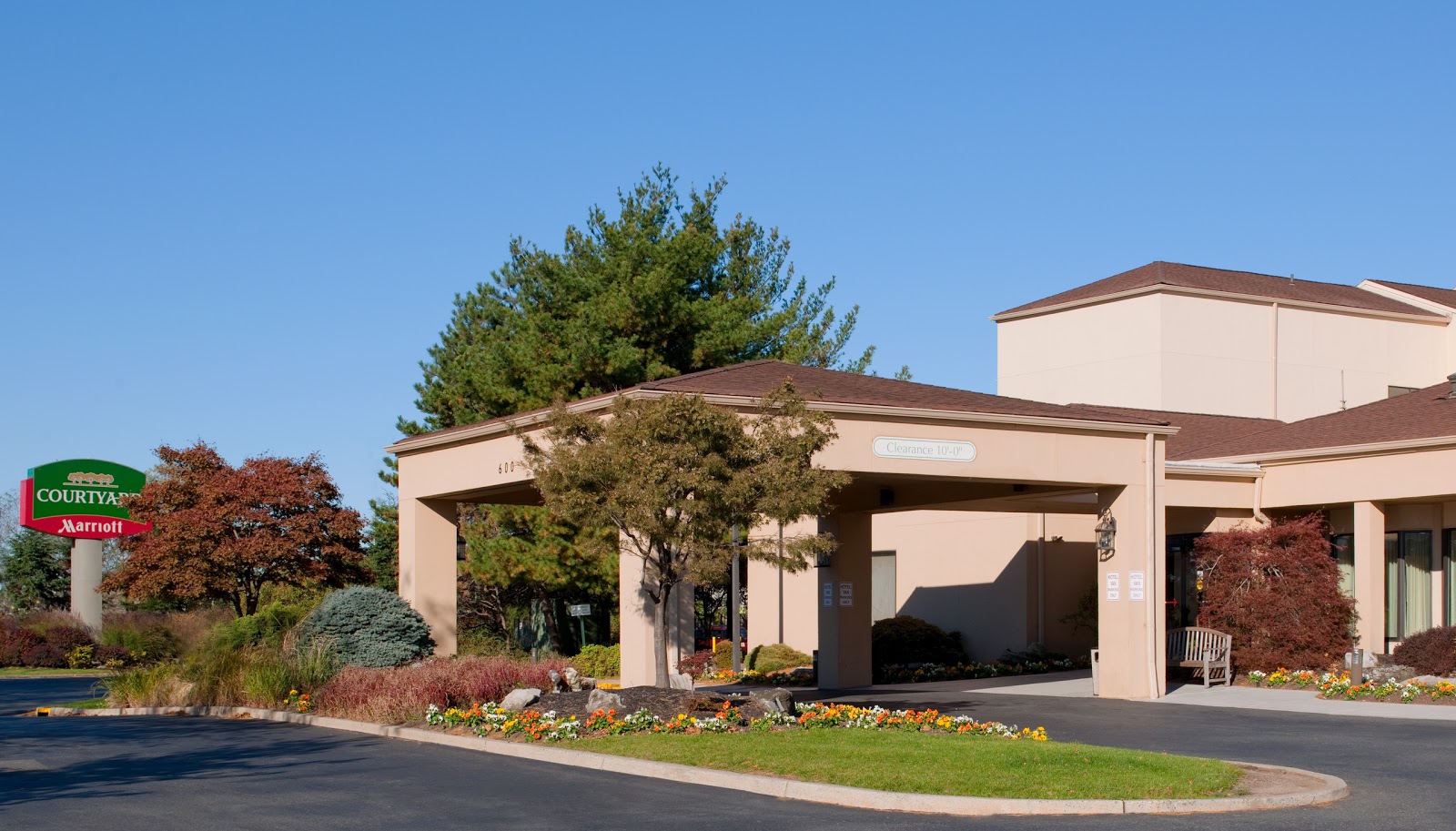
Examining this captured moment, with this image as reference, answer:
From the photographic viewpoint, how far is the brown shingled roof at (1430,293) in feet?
139

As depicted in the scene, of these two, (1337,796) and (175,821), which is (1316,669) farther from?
(175,821)

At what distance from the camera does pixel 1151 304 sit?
38375mm

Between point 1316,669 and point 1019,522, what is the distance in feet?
26.1

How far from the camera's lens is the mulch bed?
678 inches

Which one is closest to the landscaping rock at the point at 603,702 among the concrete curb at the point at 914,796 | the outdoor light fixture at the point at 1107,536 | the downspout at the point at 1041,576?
the concrete curb at the point at 914,796

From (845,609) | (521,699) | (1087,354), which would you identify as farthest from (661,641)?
(1087,354)

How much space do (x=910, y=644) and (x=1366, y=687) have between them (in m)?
10.4

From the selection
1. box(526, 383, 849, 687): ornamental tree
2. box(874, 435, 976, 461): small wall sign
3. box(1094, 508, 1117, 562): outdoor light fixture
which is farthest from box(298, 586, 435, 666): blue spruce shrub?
box(1094, 508, 1117, 562): outdoor light fixture

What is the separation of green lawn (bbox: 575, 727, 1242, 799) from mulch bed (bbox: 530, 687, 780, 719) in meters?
1.08

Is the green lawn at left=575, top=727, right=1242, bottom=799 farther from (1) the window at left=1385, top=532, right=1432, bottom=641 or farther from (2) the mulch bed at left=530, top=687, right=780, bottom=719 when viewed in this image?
(1) the window at left=1385, top=532, right=1432, bottom=641

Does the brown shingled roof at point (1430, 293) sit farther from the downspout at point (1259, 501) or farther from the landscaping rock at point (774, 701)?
the landscaping rock at point (774, 701)

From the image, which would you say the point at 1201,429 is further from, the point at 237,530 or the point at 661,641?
the point at 237,530

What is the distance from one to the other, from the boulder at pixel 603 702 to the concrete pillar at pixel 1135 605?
10497mm

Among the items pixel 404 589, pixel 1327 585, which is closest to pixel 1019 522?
pixel 1327 585
